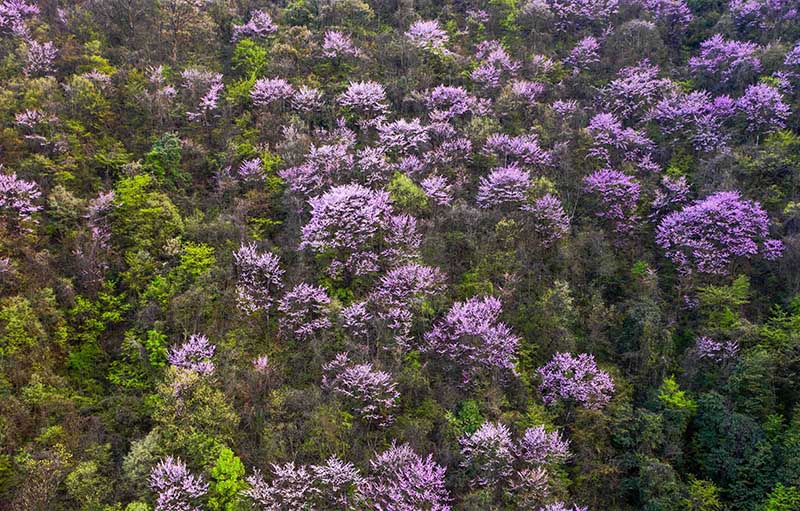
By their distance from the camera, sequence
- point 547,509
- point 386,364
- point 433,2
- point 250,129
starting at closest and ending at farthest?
point 547,509, point 386,364, point 250,129, point 433,2

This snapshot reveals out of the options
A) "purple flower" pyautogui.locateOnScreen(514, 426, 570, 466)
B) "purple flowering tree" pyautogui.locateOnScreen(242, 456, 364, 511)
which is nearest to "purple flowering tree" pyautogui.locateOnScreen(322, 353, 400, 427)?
"purple flowering tree" pyautogui.locateOnScreen(242, 456, 364, 511)

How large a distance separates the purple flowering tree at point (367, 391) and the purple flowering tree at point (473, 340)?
10.3ft

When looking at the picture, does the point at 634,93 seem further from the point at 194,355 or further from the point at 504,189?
the point at 194,355

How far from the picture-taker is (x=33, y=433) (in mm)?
23672

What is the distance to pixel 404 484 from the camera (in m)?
22.6

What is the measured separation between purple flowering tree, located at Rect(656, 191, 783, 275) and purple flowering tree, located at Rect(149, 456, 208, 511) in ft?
83.8

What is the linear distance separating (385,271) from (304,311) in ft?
14.6

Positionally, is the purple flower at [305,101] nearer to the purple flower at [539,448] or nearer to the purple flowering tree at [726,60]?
the purple flower at [539,448]

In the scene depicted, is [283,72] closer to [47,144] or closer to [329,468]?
[47,144]

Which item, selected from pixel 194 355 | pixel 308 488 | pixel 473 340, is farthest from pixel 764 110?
pixel 194 355

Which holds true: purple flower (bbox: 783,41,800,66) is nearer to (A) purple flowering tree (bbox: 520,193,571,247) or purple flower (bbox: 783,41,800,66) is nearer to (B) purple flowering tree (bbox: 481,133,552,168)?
(B) purple flowering tree (bbox: 481,133,552,168)

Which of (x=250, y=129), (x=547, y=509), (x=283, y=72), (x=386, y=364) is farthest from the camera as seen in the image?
(x=283, y=72)

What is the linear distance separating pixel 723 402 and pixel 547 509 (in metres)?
10.2

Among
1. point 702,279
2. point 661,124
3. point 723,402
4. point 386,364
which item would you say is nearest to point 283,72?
point 386,364
